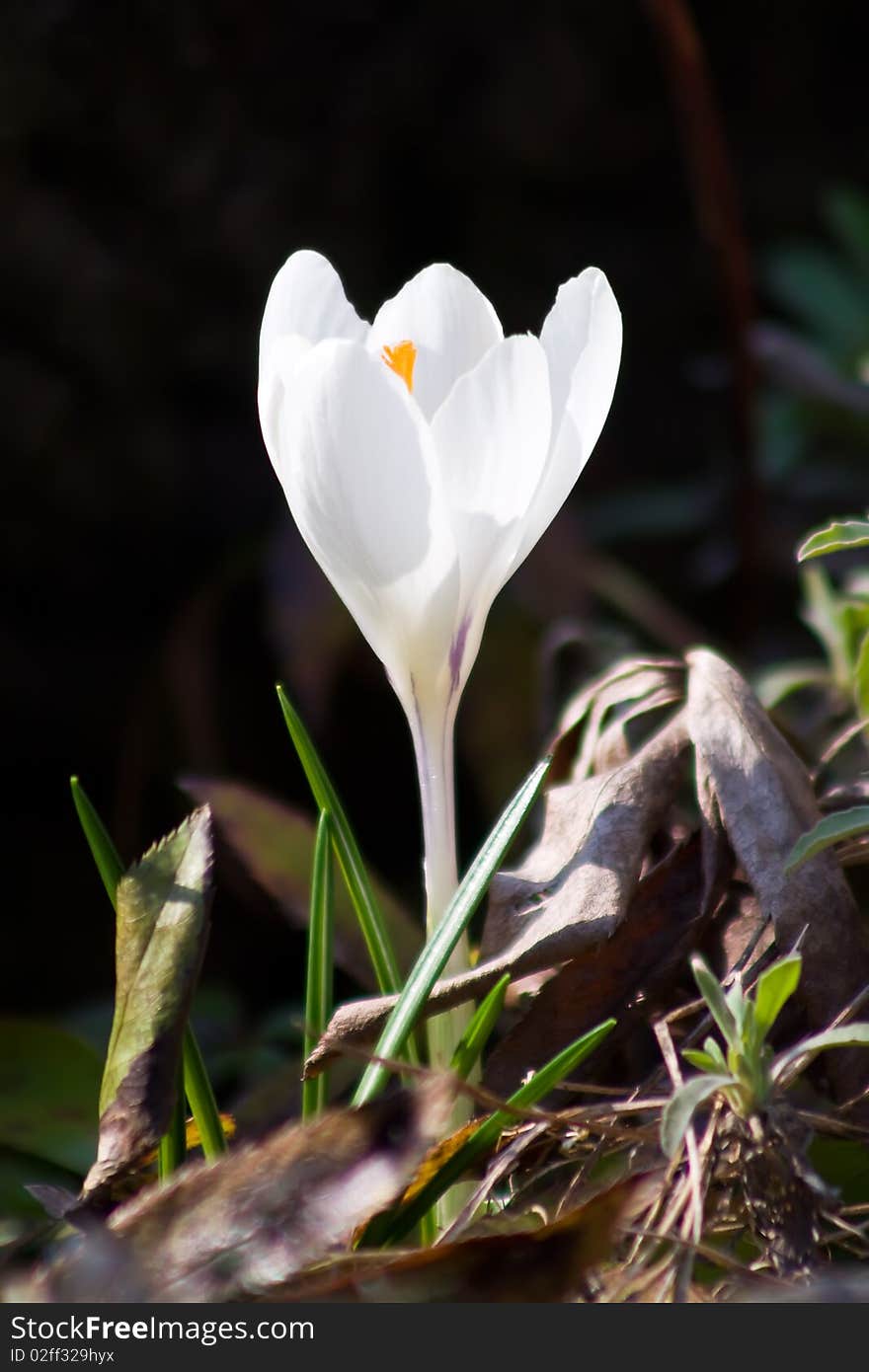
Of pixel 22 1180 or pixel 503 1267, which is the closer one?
pixel 503 1267

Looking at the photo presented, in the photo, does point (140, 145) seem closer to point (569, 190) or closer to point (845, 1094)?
point (569, 190)

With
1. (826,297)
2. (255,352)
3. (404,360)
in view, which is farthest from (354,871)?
(826,297)

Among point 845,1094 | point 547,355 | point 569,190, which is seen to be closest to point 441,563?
point 547,355

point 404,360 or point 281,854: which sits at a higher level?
point 404,360

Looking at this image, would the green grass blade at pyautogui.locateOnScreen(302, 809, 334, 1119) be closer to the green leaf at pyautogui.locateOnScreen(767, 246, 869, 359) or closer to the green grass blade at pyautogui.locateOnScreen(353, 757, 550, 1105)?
the green grass blade at pyautogui.locateOnScreen(353, 757, 550, 1105)

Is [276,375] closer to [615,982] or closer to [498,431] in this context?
[498,431]

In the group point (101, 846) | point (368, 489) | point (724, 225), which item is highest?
point (724, 225)

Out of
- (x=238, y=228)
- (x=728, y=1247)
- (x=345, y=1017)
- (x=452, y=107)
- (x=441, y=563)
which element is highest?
(x=452, y=107)
